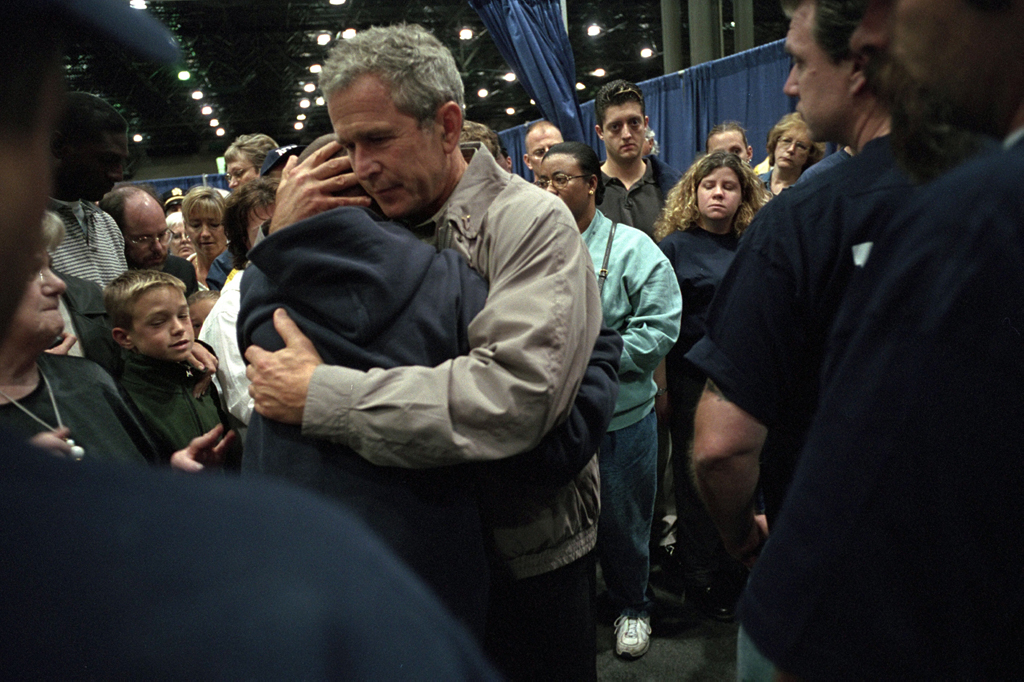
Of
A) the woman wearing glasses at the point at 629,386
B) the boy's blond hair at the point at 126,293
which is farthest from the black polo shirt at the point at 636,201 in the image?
the boy's blond hair at the point at 126,293

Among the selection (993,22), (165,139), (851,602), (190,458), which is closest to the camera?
(993,22)

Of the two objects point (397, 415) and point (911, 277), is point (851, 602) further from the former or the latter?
point (397, 415)

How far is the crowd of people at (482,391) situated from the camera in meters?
0.29

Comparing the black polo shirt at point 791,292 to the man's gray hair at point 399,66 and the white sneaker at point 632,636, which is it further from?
the white sneaker at point 632,636

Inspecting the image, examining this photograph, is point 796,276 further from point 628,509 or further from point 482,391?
point 628,509

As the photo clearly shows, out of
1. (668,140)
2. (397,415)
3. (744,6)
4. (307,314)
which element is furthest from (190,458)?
(744,6)

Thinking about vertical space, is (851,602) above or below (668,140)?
above

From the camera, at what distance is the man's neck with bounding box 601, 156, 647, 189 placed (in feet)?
11.8

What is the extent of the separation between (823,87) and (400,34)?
69 cm

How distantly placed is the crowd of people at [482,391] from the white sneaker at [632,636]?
0.01m

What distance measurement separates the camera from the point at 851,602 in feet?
1.86

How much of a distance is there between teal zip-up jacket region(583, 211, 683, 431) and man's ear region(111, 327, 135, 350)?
1.49m

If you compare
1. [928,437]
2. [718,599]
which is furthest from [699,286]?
[928,437]

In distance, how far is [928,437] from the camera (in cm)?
51
